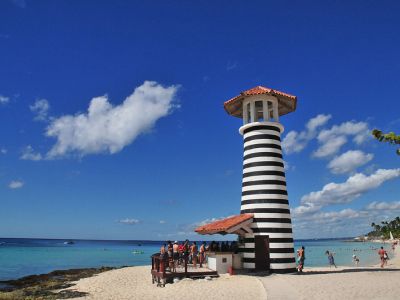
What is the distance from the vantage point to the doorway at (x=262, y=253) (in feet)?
64.8

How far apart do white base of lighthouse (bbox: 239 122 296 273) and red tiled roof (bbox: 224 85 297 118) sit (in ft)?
5.64

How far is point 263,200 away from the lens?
66.1ft

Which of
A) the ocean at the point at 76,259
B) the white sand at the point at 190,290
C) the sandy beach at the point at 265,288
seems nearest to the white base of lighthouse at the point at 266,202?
the sandy beach at the point at 265,288

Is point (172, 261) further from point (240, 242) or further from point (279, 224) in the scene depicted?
point (279, 224)

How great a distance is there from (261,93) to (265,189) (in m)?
5.17

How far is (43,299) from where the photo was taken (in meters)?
16.3

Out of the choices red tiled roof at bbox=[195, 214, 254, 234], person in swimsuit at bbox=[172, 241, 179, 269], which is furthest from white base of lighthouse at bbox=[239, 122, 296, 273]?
person in swimsuit at bbox=[172, 241, 179, 269]

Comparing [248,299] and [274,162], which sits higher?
[274,162]

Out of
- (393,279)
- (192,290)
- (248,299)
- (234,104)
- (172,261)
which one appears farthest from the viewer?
(234,104)

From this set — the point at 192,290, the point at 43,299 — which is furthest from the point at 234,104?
the point at 43,299

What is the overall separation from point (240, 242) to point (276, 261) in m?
2.05

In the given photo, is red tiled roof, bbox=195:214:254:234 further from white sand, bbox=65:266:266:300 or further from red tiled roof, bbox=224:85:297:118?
red tiled roof, bbox=224:85:297:118

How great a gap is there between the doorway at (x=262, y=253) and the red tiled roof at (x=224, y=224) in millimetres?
1217

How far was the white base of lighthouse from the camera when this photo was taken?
19781 millimetres
